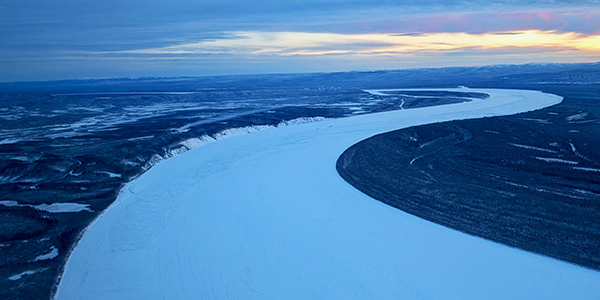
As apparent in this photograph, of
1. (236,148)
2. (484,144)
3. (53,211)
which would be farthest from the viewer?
(236,148)

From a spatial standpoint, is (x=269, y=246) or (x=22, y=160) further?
(x=22, y=160)

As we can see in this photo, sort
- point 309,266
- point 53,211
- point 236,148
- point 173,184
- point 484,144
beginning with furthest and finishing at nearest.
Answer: point 236,148, point 484,144, point 173,184, point 53,211, point 309,266

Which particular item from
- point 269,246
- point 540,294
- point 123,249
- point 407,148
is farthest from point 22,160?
point 540,294

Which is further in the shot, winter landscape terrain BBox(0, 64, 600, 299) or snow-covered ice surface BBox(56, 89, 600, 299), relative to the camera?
winter landscape terrain BBox(0, 64, 600, 299)

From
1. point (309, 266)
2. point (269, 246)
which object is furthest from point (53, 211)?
point (309, 266)

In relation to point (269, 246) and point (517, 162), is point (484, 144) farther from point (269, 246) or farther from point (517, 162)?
point (269, 246)

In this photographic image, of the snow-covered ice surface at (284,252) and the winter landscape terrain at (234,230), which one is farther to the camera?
the winter landscape terrain at (234,230)

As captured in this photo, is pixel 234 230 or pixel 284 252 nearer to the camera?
pixel 284 252

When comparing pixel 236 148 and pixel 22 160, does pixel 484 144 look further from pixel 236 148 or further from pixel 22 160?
pixel 22 160
